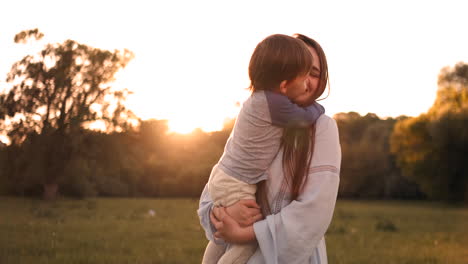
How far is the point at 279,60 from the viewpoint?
250 cm

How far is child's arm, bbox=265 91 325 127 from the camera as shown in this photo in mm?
2529

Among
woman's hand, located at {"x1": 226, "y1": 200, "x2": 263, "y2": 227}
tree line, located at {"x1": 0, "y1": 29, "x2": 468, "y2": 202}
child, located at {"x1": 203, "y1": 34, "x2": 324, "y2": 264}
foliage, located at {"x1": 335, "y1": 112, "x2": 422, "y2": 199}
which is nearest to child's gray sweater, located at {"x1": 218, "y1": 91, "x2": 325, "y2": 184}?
child, located at {"x1": 203, "y1": 34, "x2": 324, "y2": 264}

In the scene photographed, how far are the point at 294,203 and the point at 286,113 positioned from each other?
429 mm

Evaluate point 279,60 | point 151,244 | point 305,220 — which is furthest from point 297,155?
point 151,244

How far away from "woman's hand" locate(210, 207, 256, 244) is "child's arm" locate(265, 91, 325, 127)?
52cm

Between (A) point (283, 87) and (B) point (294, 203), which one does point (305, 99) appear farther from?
(B) point (294, 203)

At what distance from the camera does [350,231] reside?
14.3 metres

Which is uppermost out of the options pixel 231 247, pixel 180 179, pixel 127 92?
pixel 127 92

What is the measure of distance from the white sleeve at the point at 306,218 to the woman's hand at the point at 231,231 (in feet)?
0.17

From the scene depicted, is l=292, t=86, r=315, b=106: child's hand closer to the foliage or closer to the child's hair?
the child's hair

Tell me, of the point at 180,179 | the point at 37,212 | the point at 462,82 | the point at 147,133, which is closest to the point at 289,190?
the point at 37,212

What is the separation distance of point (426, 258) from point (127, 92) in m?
26.7

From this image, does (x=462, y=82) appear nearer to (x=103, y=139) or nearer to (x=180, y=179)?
(x=180, y=179)

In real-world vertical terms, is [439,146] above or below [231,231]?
below
